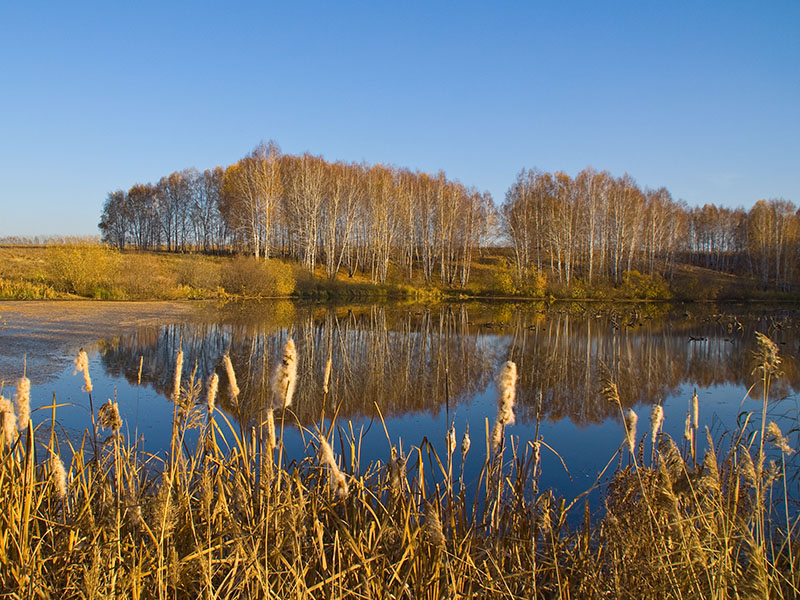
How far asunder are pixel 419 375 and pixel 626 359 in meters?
6.05

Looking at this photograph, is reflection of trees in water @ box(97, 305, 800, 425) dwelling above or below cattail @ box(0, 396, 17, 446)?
below

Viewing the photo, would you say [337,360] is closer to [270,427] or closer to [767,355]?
[270,427]

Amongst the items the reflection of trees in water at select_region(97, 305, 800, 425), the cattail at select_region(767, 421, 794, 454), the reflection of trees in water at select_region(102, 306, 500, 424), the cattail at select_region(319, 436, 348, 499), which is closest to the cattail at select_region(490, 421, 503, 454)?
the cattail at select_region(319, 436, 348, 499)

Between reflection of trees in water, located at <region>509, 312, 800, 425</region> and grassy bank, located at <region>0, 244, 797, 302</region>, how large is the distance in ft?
55.3

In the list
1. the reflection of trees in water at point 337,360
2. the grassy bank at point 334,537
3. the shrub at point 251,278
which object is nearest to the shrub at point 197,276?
the shrub at point 251,278

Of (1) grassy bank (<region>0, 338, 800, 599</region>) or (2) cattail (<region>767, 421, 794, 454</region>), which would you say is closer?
(1) grassy bank (<region>0, 338, 800, 599</region>)

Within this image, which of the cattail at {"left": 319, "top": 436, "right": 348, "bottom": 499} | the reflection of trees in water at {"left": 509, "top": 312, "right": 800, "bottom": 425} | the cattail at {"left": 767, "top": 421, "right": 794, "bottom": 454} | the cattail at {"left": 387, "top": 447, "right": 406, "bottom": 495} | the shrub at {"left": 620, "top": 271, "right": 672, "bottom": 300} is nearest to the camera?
the cattail at {"left": 319, "top": 436, "right": 348, "bottom": 499}

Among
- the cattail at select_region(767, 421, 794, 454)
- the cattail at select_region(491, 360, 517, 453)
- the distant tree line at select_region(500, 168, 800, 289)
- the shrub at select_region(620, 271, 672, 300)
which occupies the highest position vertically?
the distant tree line at select_region(500, 168, 800, 289)

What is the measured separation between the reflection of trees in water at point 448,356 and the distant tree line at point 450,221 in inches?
740

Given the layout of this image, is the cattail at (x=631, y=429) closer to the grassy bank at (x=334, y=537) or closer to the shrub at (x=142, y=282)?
the grassy bank at (x=334, y=537)

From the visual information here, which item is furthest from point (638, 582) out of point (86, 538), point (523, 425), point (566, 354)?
point (566, 354)

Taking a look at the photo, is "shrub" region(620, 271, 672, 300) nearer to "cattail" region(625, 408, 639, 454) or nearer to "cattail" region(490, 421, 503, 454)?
"cattail" region(625, 408, 639, 454)

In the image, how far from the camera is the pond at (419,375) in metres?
7.21

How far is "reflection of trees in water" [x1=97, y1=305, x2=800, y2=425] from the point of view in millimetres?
10328
